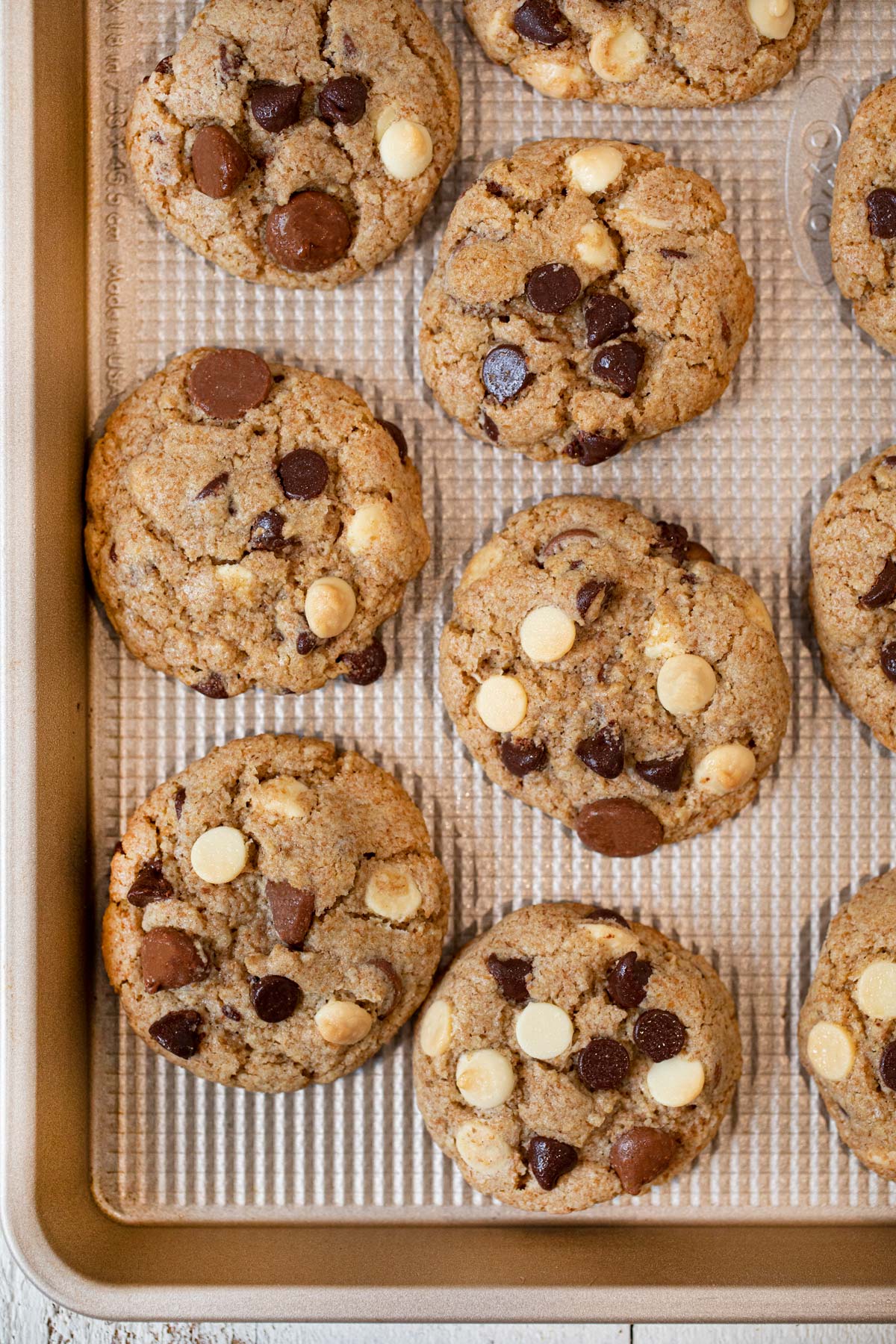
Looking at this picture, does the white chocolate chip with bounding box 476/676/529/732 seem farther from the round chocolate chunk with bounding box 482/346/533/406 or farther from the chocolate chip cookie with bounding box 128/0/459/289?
the chocolate chip cookie with bounding box 128/0/459/289

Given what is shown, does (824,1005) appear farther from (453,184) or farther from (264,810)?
(453,184)

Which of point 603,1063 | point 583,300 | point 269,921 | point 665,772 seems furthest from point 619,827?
point 583,300

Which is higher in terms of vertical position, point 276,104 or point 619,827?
point 276,104

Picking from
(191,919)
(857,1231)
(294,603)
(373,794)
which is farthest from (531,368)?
(857,1231)

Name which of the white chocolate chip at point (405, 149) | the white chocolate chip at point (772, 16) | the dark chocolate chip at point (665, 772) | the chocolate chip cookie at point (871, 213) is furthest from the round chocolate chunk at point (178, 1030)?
the white chocolate chip at point (772, 16)

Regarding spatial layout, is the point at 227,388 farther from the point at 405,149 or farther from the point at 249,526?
the point at 405,149
